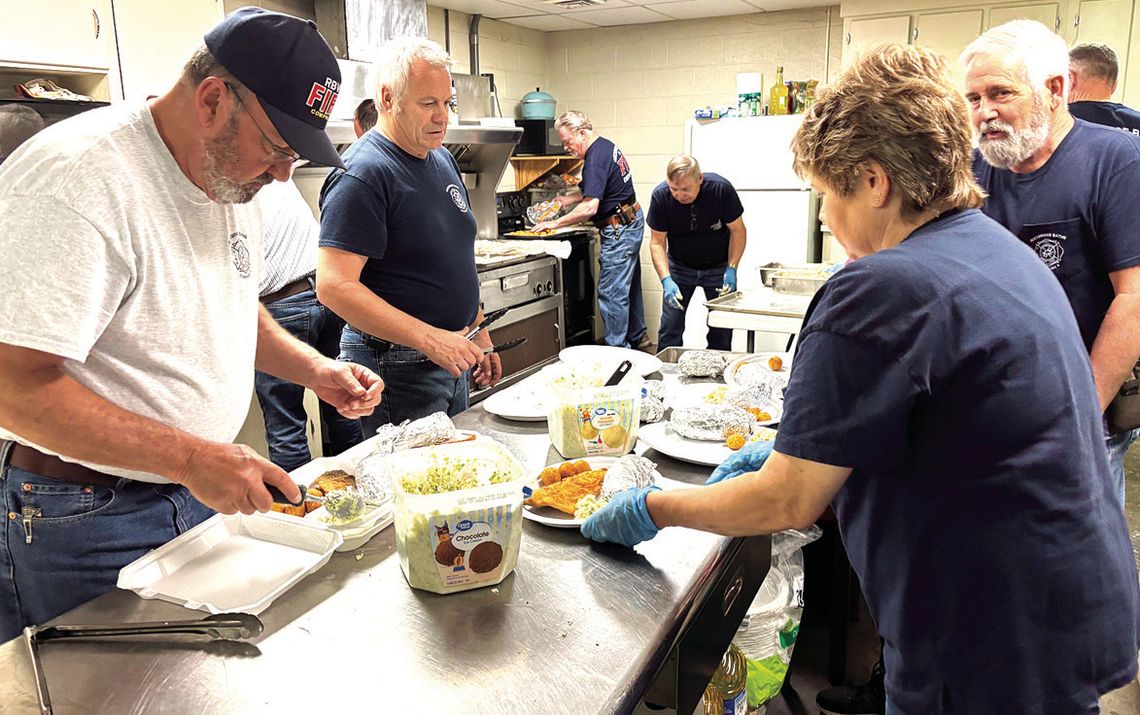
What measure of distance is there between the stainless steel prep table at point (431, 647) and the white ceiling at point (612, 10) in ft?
15.4

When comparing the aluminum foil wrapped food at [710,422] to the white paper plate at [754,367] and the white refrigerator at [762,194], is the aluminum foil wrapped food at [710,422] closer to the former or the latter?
the white paper plate at [754,367]

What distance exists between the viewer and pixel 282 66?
1.22 meters

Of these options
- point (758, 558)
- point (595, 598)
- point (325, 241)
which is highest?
point (325, 241)

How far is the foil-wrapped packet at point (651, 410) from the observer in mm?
1835

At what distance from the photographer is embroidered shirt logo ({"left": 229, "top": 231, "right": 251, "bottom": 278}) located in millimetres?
1377

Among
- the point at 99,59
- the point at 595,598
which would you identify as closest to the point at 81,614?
the point at 595,598

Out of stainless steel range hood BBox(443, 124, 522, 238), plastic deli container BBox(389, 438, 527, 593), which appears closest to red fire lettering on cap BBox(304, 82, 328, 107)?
plastic deli container BBox(389, 438, 527, 593)

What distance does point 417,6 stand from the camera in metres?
4.41

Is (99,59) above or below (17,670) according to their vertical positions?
above

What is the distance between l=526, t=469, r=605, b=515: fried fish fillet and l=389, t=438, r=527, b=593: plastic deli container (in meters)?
0.19

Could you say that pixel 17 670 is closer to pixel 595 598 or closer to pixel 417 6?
pixel 595 598

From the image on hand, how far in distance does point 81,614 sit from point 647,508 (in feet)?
2.66

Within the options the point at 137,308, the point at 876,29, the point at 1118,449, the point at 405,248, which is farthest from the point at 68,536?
the point at 876,29

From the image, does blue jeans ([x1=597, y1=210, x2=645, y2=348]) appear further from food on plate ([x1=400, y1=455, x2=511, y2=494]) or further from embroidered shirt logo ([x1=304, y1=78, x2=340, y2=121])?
food on plate ([x1=400, y1=455, x2=511, y2=494])
